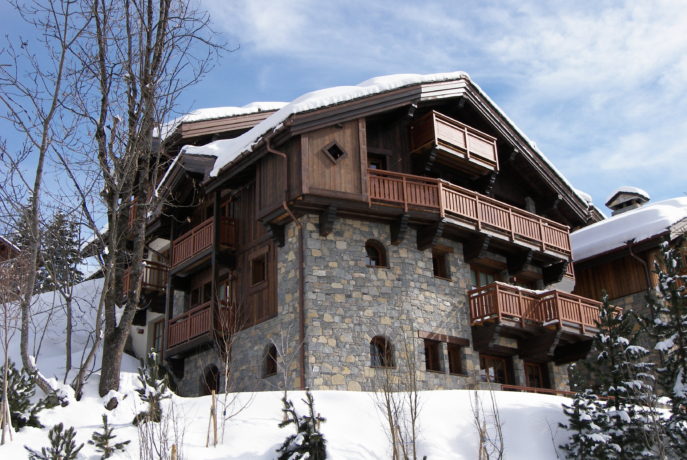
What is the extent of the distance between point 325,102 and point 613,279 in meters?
13.9

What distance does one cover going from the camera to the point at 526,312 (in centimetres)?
2156

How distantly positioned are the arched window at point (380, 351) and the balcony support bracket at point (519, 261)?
20.7ft

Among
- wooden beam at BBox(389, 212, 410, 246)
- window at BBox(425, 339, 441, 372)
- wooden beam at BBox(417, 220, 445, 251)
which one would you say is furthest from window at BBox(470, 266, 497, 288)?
wooden beam at BBox(389, 212, 410, 246)

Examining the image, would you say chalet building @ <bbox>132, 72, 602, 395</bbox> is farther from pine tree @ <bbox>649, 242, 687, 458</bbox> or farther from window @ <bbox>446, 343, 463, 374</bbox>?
pine tree @ <bbox>649, 242, 687, 458</bbox>

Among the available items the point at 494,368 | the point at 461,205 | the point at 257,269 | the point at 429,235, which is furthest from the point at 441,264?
the point at 257,269

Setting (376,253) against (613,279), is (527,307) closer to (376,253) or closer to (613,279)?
(376,253)

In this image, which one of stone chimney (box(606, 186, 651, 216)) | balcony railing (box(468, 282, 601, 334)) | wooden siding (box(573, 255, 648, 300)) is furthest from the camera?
stone chimney (box(606, 186, 651, 216))

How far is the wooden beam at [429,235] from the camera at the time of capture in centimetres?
2094

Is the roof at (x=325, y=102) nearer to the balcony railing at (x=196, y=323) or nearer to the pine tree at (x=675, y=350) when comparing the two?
the balcony railing at (x=196, y=323)

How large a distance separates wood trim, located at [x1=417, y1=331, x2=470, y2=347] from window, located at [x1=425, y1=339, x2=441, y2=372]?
23 centimetres

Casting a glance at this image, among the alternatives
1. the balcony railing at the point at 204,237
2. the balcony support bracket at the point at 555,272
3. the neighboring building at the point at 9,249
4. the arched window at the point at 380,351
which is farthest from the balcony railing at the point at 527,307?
the neighboring building at the point at 9,249

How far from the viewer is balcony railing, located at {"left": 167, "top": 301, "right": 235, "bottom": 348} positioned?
21141 mm

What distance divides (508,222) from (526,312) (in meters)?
2.92

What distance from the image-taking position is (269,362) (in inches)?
801
